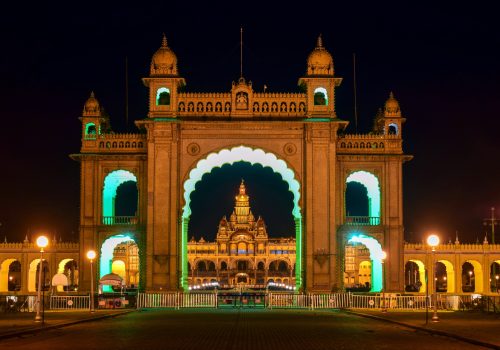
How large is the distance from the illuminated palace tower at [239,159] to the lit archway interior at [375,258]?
575mm

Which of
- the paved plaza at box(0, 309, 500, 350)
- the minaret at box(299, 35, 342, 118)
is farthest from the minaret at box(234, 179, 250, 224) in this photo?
the paved plaza at box(0, 309, 500, 350)

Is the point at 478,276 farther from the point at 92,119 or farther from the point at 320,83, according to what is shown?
the point at 92,119

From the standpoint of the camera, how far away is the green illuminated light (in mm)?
48812

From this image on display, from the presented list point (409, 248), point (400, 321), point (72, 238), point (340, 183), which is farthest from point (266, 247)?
point (400, 321)

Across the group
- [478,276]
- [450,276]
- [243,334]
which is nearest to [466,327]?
[243,334]

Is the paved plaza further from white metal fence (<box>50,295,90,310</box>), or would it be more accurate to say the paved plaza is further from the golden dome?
the golden dome

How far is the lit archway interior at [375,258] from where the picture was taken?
162 feet

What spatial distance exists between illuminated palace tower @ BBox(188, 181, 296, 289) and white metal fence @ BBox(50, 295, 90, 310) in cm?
10649

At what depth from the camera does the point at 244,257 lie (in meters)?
155

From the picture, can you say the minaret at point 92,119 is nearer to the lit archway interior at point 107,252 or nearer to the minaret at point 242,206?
the lit archway interior at point 107,252

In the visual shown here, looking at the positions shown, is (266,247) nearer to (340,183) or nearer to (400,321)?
(340,183)

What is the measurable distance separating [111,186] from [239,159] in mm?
7997

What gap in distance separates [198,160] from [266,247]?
362 feet

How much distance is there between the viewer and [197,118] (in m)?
47.7
